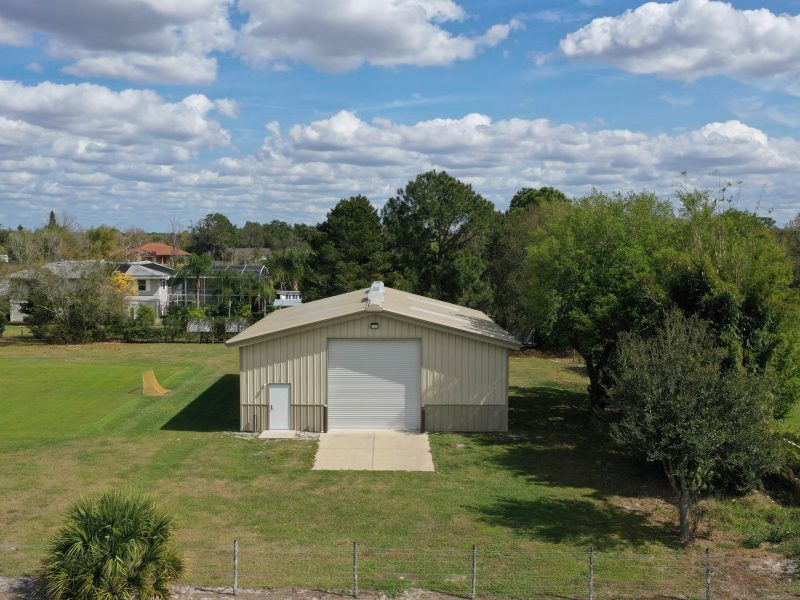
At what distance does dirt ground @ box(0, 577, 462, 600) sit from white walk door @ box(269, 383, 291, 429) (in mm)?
12459

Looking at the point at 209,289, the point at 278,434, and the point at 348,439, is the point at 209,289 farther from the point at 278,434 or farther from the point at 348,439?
the point at 348,439

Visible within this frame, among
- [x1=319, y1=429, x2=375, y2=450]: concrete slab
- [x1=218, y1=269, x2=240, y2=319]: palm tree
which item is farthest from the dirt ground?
[x1=218, y1=269, x2=240, y2=319]: palm tree

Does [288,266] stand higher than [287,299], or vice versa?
[288,266]

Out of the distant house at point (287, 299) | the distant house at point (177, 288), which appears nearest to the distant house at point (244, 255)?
the distant house at point (287, 299)

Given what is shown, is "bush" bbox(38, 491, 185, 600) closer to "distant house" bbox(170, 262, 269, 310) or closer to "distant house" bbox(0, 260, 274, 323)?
"distant house" bbox(0, 260, 274, 323)

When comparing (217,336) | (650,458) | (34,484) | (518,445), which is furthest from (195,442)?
(217,336)

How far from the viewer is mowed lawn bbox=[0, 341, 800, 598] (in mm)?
13461

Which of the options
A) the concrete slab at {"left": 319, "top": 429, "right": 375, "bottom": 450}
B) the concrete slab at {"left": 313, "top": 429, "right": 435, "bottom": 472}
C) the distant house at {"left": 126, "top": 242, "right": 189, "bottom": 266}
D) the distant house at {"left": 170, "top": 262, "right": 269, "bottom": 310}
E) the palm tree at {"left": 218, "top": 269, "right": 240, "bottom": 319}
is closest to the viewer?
the concrete slab at {"left": 313, "top": 429, "right": 435, "bottom": 472}

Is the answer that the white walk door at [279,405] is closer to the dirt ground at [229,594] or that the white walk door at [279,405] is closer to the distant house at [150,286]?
the dirt ground at [229,594]

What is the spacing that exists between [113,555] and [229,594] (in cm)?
193

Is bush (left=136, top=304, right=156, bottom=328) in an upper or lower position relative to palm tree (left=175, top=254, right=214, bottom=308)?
lower

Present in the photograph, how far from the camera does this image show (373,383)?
2506 centimetres

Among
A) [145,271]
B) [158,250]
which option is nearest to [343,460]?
[145,271]

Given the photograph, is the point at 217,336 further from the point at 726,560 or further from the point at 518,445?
the point at 726,560
